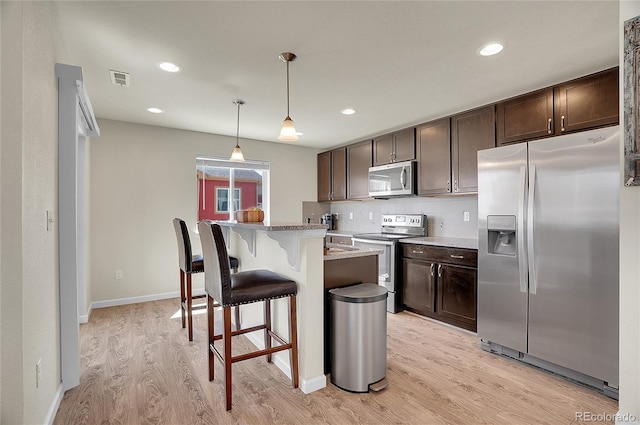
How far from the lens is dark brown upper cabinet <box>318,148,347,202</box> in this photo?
17.5 feet

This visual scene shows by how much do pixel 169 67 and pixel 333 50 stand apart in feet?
4.37

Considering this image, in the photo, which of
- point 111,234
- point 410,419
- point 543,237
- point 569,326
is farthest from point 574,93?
point 111,234

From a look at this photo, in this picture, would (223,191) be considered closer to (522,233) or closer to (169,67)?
(169,67)

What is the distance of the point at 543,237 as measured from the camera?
2.41m

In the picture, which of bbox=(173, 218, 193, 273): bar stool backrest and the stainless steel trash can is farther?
bbox=(173, 218, 193, 273): bar stool backrest

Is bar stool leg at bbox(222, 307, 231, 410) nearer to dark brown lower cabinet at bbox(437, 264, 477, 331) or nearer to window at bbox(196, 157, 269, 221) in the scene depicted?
dark brown lower cabinet at bbox(437, 264, 477, 331)

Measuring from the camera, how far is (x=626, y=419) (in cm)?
172

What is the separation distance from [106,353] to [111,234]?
6.07 feet

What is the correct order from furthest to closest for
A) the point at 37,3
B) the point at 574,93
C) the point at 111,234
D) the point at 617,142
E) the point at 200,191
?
the point at 200,191, the point at 111,234, the point at 574,93, the point at 617,142, the point at 37,3

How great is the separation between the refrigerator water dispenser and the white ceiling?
1.21 meters

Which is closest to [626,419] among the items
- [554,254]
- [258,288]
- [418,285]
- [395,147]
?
[554,254]

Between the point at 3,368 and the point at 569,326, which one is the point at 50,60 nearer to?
the point at 3,368

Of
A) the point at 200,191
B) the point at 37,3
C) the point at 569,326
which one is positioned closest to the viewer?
the point at 37,3

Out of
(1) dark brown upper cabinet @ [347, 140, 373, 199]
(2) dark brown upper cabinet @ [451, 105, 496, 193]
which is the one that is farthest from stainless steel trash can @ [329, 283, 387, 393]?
(1) dark brown upper cabinet @ [347, 140, 373, 199]
